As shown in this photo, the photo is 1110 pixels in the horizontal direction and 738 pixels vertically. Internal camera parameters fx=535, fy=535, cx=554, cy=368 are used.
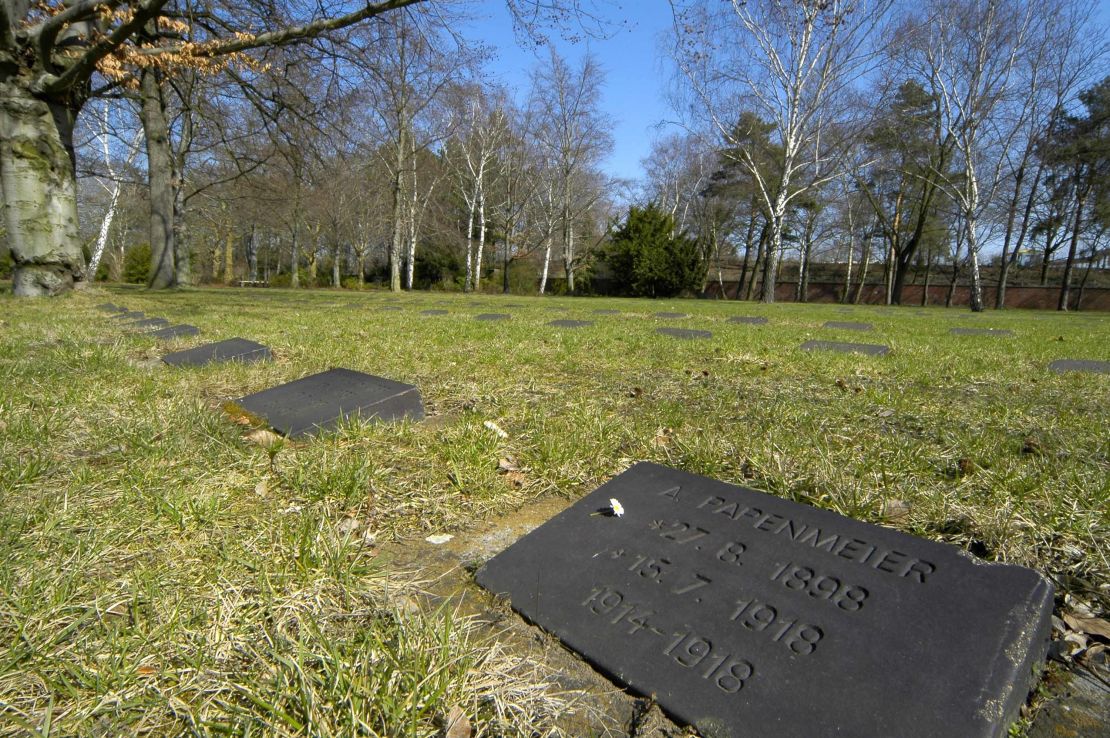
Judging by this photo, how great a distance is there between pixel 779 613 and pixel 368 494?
51.7 inches

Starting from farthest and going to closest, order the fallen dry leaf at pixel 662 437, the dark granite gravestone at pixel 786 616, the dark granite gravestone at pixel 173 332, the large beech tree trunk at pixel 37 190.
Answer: the large beech tree trunk at pixel 37 190
the dark granite gravestone at pixel 173 332
the fallen dry leaf at pixel 662 437
the dark granite gravestone at pixel 786 616

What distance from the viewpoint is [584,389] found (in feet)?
11.0

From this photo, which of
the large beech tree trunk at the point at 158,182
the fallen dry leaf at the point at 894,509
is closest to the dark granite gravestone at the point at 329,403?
the fallen dry leaf at the point at 894,509

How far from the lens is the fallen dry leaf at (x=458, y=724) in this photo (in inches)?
35.9

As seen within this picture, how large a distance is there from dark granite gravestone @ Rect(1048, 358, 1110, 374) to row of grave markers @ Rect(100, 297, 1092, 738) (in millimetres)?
4003

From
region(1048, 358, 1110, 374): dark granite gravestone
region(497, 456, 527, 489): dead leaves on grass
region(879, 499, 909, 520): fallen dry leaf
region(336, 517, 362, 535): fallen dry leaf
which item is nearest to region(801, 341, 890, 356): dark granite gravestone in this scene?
region(1048, 358, 1110, 374): dark granite gravestone

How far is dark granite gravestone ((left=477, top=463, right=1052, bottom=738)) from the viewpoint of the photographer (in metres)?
0.91

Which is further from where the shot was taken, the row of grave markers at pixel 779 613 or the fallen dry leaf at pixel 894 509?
the fallen dry leaf at pixel 894 509

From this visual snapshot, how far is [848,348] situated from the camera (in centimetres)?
492

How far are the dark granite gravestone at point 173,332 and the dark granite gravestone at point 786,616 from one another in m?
5.02

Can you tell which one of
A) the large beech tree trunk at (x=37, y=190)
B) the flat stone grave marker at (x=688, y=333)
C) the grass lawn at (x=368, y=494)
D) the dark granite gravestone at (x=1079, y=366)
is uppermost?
the large beech tree trunk at (x=37, y=190)

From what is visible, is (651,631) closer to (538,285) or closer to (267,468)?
(267,468)

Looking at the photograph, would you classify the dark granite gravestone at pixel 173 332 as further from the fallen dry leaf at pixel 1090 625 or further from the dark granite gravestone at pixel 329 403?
the fallen dry leaf at pixel 1090 625

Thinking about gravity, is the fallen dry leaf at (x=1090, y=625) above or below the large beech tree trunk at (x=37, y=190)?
below
